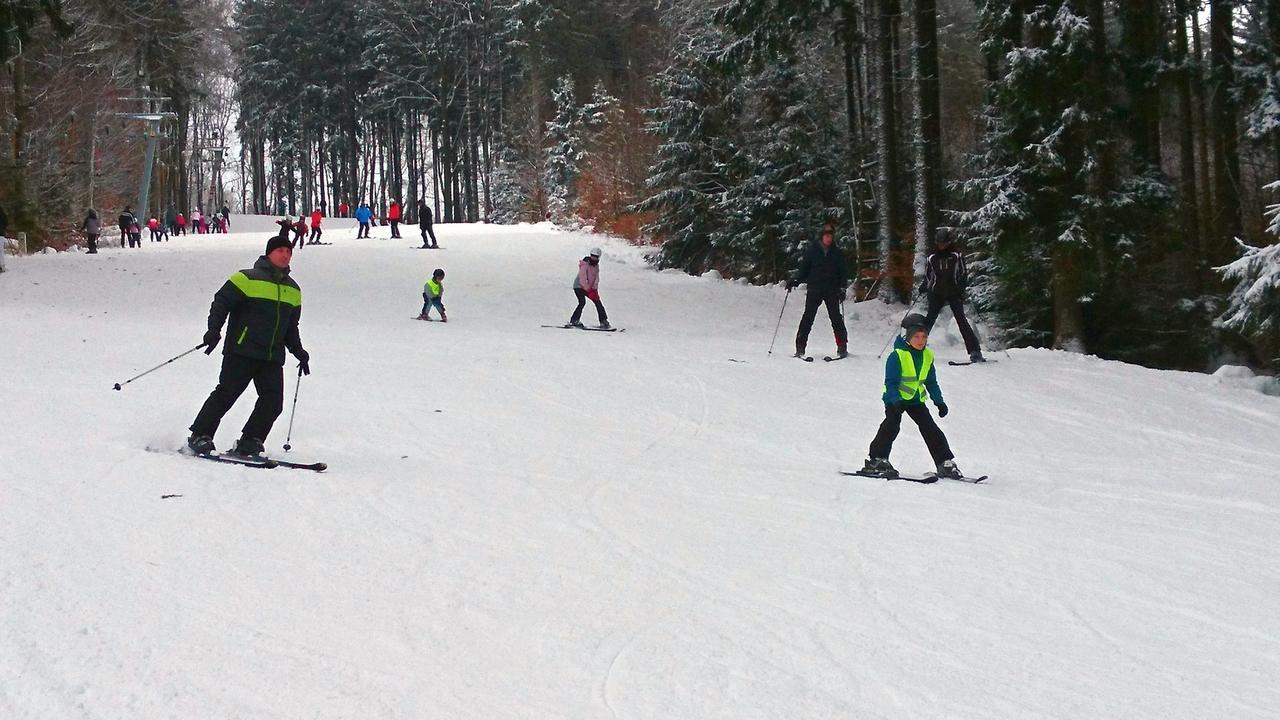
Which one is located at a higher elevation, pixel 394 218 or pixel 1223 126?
pixel 394 218

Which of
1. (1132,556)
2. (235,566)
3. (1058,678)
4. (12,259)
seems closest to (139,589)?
(235,566)

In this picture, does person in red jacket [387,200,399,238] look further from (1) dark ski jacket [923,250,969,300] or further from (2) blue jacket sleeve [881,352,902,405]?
(2) blue jacket sleeve [881,352,902,405]

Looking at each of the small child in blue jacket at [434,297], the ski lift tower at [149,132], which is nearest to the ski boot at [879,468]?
the small child in blue jacket at [434,297]

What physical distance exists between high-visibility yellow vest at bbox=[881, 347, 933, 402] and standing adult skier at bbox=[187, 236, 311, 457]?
14.6 ft

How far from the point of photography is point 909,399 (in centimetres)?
790

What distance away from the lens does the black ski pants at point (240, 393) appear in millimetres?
7484

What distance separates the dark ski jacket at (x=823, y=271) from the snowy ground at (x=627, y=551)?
188 centimetres

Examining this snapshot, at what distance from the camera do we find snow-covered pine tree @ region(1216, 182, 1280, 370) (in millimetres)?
11320

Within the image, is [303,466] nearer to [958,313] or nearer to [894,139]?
[958,313]

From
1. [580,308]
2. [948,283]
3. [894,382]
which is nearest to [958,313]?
[948,283]

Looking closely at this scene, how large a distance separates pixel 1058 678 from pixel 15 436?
23.2 ft

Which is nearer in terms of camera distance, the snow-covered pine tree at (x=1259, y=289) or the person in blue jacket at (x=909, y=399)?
the person in blue jacket at (x=909, y=399)

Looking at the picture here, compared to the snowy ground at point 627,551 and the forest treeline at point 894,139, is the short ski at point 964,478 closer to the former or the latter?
the snowy ground at point 627,551

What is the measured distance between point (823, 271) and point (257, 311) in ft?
26.9
